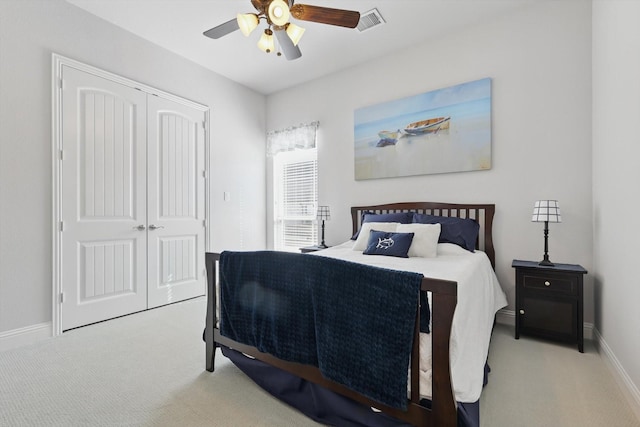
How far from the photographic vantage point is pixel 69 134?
2701mm

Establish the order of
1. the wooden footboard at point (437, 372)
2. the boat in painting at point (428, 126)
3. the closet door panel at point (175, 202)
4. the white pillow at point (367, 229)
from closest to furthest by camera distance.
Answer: the wooden footboard at point (437, 372) → the white pillow at point (367, 229) → the boat in painting at point (428, 126) → the closet door panel at point (175, 202)

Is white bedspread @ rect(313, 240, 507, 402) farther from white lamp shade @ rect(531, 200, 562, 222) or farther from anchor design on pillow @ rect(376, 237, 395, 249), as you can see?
white lamp shade @ rect(531, 200, 562, 222)

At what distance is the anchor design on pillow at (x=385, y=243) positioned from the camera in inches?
104

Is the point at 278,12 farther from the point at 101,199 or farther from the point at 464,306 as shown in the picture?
the point at 101,199

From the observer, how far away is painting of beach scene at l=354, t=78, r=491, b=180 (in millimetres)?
2963

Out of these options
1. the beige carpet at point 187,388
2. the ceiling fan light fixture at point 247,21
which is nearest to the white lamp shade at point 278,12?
the ceiling fan light fixture at point 247,21

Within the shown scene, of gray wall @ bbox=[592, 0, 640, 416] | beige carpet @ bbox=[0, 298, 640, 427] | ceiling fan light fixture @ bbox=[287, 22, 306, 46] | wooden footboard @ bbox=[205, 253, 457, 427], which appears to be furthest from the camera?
ceiling fan light fixture @ bbox=[287, 22, 306, 46]

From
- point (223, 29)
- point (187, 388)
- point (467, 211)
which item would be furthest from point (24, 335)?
point (467, 211)

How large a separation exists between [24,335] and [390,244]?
125 inches

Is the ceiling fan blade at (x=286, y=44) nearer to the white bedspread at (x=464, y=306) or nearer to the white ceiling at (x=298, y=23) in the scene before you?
the white ceiling at (x=298, y=23)

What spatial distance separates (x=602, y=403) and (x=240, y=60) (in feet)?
14.6

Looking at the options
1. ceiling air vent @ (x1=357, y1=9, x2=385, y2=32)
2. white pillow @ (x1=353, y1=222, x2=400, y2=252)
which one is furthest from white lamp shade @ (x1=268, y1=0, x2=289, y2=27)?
white pillow @ (x1=353, y1=222, x2=400, y2=252)

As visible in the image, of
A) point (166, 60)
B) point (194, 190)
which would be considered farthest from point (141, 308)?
point (166, 60)

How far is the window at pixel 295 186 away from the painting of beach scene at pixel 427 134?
818mm
